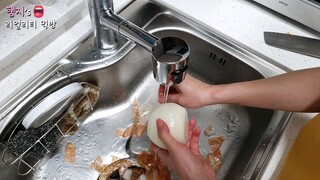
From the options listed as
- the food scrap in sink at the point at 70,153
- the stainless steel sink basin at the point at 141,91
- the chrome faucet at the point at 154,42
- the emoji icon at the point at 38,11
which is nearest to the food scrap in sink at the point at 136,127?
the stainless steel sink basin at the point at 141,91

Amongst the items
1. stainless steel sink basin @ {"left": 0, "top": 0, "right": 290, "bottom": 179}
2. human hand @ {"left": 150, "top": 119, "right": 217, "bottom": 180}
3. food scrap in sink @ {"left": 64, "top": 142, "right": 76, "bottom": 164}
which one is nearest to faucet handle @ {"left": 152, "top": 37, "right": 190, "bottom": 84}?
human hand @ {"left": 150, "top": 119, "right": 217, "bottom": 180}

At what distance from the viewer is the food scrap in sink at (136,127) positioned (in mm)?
861

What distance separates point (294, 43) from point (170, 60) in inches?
16.3

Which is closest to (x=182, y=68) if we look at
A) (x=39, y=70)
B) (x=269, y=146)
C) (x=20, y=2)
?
(x=269, y=146)

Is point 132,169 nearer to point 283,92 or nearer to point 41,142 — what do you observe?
Answer: point 41,142

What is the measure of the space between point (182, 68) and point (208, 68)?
308mm

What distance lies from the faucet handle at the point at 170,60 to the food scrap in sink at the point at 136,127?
0.27 metres

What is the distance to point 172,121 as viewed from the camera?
688 millimetres

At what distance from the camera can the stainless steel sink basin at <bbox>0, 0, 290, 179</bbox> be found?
742 mm

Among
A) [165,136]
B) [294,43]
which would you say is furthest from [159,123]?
[294,43]

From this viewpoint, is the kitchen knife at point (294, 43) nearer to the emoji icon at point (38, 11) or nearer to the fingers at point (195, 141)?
the fingers at point (195, 141)

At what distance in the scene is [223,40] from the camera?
83 centimetres

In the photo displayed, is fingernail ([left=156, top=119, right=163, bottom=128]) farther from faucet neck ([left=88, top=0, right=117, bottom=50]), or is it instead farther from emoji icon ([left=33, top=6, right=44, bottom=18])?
emoji icon ([left=33, top=6, right=44, bottom=18])

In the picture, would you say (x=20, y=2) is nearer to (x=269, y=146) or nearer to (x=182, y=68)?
(x=182, y=68)
